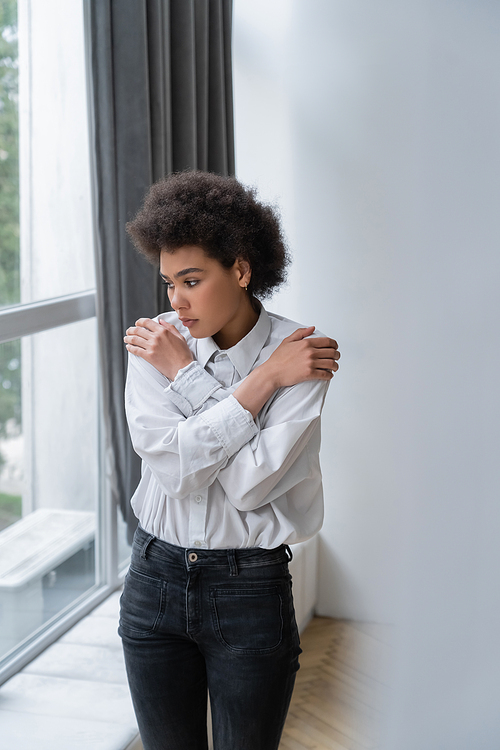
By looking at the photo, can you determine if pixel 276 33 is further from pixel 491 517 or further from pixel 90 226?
pixel 491 517

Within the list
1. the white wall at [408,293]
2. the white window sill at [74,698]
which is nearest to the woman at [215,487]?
the white window sill at [74,698]

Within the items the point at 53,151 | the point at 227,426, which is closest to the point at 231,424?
the point at 227,426

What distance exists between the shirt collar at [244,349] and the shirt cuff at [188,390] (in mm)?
66

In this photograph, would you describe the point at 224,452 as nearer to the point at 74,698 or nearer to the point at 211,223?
the point at 211,223

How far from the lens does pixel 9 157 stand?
184cm

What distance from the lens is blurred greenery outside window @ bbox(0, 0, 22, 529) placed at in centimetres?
179

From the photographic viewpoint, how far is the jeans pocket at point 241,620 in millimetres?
1111

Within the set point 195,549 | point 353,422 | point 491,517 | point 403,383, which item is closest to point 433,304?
point 403,383

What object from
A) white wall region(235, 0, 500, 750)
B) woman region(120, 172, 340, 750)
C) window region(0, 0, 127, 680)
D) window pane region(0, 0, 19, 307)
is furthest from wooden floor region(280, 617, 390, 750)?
window pane region(0, 0, 19, 307)

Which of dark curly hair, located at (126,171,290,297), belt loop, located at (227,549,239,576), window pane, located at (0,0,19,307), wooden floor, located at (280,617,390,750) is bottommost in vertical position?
wooden floor, located at (280,617,390,750)

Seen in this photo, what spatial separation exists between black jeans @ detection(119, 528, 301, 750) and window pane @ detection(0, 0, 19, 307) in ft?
3.28

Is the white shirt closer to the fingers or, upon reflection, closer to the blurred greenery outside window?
the fingers

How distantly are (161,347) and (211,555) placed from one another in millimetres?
362

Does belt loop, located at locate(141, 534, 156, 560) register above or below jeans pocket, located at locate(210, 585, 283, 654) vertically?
above
